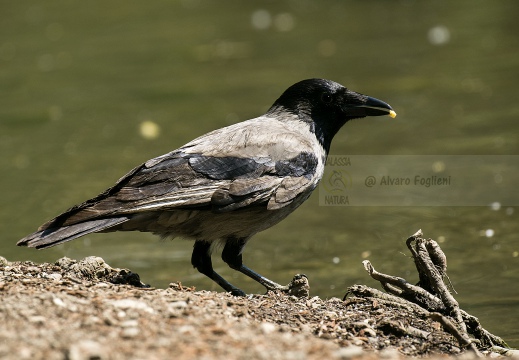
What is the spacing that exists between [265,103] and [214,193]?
22.0 ft

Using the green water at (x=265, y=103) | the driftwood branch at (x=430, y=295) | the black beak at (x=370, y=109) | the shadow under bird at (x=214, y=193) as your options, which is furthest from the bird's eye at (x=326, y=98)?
the driftwood branch at (x=430, y=295)

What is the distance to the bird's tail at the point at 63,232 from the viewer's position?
18.2 ft

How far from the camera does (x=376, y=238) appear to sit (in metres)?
8.52

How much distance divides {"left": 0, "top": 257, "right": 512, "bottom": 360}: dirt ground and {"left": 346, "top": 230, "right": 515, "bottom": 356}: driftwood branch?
0.29 feet

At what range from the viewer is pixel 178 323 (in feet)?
15.1

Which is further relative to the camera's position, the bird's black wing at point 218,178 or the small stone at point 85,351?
the bird's black wing at point 218,178

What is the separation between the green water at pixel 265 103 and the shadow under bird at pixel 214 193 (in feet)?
4.20

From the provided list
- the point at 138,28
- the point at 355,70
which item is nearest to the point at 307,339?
the point at 355,70

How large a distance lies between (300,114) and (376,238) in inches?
76.9

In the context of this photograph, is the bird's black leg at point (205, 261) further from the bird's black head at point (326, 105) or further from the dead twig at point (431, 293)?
the bird's black head at point (326, 105)

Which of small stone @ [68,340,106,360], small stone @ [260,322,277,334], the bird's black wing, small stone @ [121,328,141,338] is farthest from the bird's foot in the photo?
small stone @ [68,340,106,360]

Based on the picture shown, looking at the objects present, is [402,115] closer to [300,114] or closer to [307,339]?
[300,114]

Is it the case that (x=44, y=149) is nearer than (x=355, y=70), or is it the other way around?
(x=44, y=149)

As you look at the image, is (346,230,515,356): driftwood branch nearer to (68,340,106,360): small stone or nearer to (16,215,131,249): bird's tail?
(16,215,131,249): bird's tail
